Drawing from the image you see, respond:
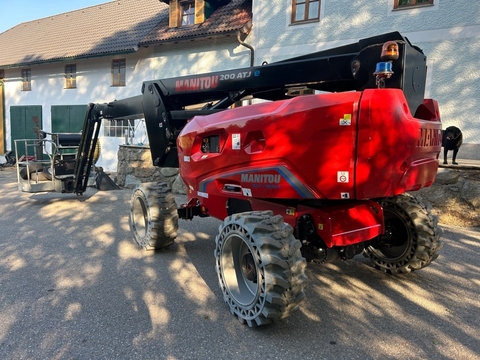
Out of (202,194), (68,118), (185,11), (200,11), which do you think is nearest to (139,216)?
(202,194)

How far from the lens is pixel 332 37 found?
10.1 meters

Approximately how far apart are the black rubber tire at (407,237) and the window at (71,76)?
15.3 meters

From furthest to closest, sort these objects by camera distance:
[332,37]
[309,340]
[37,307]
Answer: [332,37]
[37,307]
[309,340]

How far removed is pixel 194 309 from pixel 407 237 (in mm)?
2252

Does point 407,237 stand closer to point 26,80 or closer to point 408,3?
point 408,3

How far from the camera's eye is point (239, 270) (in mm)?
3248

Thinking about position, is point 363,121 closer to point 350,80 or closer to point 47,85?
point 350,80

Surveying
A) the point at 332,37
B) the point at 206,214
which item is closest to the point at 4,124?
the point at 332,37

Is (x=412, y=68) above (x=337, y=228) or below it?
above

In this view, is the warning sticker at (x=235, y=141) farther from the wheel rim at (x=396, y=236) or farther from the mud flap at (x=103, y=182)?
the mud flap at (x=103, y=182)

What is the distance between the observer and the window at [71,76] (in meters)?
15.9

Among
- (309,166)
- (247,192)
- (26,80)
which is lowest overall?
(247,192)

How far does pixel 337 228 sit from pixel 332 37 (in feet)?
27.3

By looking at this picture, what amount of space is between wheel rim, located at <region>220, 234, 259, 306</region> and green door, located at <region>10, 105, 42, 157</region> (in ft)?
54.1
